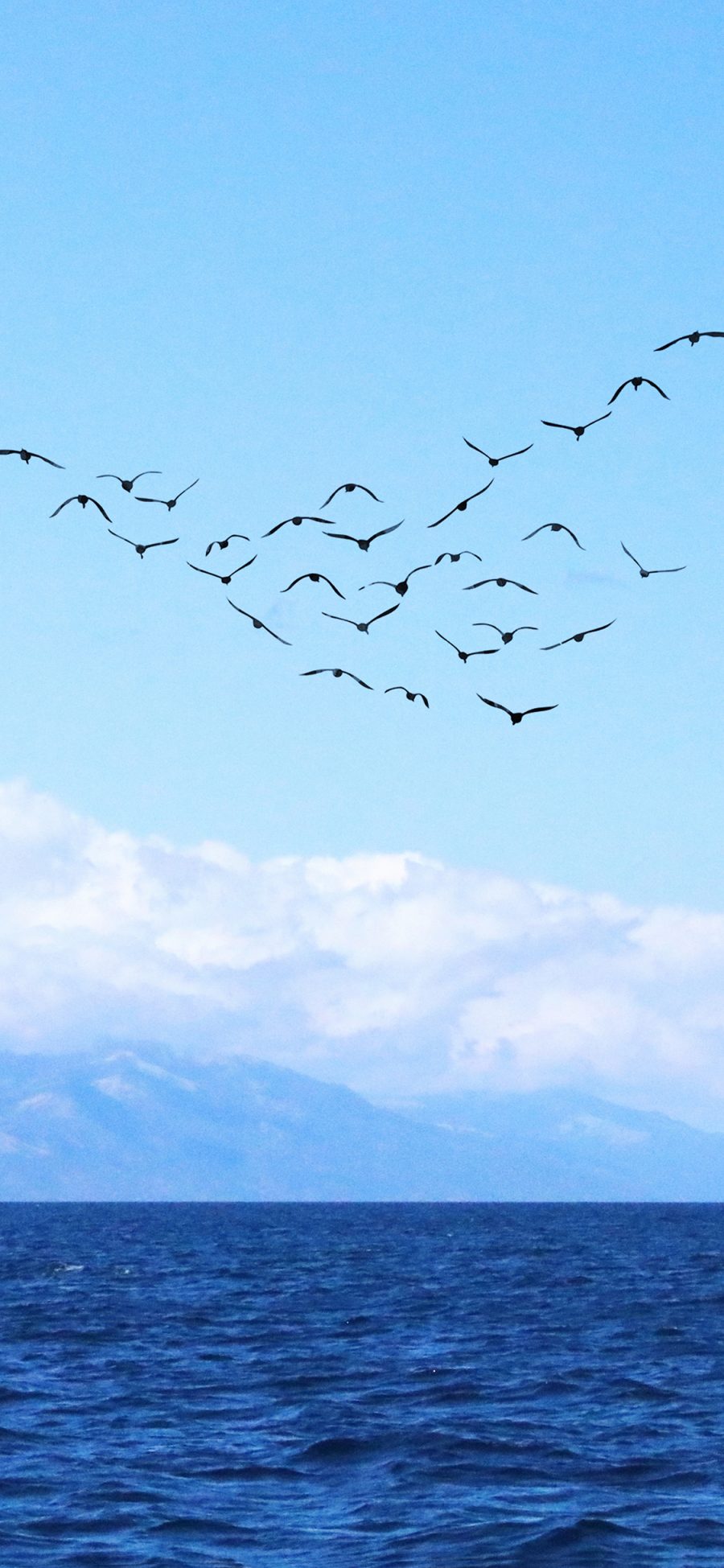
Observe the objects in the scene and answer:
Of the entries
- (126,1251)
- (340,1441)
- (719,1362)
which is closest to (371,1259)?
(126,1251)

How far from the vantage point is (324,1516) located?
3034 cm

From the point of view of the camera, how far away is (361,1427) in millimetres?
A: 38688

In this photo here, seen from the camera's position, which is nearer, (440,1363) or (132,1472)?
(132,1472)

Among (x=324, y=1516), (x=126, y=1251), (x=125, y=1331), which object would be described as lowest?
(x=324, y=1516)

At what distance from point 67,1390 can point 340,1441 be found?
10470 millimetres

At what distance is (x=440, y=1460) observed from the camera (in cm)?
3500

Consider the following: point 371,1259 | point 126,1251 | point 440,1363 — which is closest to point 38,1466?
point 440,1363

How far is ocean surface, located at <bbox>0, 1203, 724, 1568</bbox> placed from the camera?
94.0 ft

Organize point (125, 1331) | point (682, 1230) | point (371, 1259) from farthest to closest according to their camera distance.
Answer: point (682, 1230)
point (371, 1259)
point (125, 1331)

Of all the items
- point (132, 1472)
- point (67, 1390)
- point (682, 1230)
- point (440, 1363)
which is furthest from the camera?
point (682, 1230)

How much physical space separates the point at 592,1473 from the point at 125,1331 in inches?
1167

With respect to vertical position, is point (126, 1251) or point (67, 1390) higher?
point (126, 1251)

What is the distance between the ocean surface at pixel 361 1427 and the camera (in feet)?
94.0

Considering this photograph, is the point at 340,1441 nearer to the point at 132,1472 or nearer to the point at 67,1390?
the point at 132,1472
